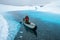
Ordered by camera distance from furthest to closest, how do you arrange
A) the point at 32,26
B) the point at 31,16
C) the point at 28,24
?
1. the point at 31,16
2. the point at 28,24
3. the point at 32,26

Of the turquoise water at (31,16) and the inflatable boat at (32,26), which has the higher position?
the turquoise water at (31,16)

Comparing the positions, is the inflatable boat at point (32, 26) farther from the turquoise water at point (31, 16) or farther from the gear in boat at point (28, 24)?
the turquoise water at point (31, 16)

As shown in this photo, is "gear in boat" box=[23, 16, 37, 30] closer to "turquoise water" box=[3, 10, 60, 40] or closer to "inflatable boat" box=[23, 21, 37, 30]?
"inflatable boat" box=[23, 21, 37, 30]

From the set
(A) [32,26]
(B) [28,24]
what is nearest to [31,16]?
(B) [28,24]

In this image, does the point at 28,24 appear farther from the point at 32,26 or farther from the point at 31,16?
the point at 31,16

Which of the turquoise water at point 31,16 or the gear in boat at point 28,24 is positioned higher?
the turquoise water at point 31,16

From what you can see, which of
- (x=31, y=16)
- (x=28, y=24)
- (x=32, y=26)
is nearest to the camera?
(x=32, y=26)

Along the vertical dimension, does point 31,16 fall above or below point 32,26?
above

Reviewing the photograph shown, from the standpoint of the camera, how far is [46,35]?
2256 mm

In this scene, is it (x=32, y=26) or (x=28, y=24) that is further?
(x=28, y=24)

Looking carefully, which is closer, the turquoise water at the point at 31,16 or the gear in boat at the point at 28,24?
the gear in boat at the point at 28,24

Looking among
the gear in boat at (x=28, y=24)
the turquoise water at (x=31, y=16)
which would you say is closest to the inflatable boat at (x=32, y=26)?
the gear in boat at (x=28, y=24)

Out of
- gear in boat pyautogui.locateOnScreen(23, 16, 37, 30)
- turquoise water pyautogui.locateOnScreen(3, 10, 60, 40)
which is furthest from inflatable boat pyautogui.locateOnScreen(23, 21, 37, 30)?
turquoise water pyautogui.locateOnScreen(3, 10, 60, 40)

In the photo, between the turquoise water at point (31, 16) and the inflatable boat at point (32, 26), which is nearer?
the inflatable boat at point (32, 26)
